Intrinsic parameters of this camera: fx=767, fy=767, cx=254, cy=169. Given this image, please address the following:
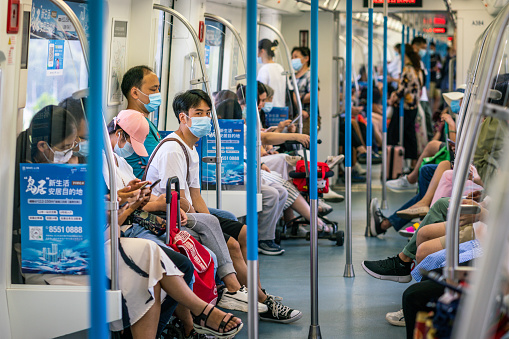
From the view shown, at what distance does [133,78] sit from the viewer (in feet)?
17.2

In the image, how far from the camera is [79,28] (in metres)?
3.52

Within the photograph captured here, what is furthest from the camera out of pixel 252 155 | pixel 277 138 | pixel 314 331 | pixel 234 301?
pixel 277 138

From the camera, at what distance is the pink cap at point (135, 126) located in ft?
15.5

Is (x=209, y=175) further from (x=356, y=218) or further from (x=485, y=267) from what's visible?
(x=485, y=267)

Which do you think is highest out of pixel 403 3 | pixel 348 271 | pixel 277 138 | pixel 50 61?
pixel 403 3

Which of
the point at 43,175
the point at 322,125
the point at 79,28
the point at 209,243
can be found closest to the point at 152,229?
the point at 209,243

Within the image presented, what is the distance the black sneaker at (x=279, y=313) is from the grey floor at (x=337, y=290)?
0.04 m

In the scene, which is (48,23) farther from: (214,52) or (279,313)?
(214,52)

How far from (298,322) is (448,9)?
6420mm

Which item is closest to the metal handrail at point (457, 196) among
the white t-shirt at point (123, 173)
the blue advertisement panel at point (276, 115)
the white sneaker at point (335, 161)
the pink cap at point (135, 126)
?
the white t-shirt at point (123, 173)

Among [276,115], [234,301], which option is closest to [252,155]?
[234,301]

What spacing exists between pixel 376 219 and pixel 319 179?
0.87 meters

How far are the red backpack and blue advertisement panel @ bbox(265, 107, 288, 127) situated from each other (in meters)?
1.44

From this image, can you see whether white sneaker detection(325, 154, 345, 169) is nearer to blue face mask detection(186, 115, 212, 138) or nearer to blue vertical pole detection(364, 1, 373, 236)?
blue vertical pole detection(364, 1, 373, 236)
